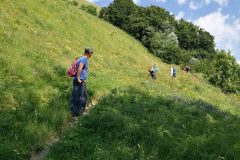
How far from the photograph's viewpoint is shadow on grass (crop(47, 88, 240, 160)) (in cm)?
953

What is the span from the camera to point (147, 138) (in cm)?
1062

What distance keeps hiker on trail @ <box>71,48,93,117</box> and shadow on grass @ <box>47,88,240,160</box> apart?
522 millimetres

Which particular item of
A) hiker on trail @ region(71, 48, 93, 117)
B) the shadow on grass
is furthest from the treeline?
hiker on trail @ region(71, 48, 93, 117)

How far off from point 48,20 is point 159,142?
85.8 ft

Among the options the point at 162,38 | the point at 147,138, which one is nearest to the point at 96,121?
the point at 147,138

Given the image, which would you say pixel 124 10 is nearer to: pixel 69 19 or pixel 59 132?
pixel 69 19

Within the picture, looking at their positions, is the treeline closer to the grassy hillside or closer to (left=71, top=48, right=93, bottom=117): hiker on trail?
the grassy hillside

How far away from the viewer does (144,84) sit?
23750mm

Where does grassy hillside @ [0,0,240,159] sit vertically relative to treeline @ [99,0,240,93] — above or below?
below

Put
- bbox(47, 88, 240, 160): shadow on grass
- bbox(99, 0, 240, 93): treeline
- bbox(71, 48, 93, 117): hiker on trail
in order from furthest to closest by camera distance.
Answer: bbox(99, 0, 240, 93): treeline, bbox(71, 48, 93, 117): hiker on trail, bbox(47, 88, 240, 160): shadow on grass

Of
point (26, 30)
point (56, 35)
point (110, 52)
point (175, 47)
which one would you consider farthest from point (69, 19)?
point (175, 47)

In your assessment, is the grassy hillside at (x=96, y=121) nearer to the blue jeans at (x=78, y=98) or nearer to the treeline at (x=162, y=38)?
the blue jeans at (x=78, y=98)

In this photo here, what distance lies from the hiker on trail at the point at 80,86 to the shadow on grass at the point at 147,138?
52cm

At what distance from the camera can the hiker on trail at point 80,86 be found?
1316cm
